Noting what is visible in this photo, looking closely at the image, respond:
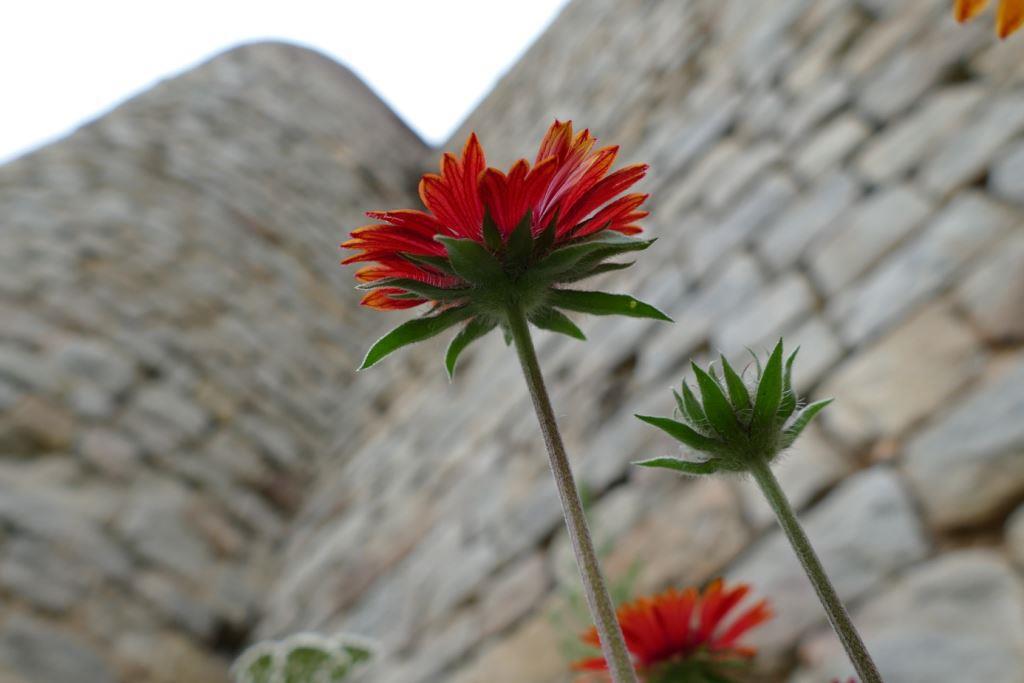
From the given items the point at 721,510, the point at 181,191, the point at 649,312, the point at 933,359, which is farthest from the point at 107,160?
the point at 649,312

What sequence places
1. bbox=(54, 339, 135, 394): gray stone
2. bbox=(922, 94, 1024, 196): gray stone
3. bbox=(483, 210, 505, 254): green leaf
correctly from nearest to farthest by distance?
bbox=(483, 210, 505, 254): green leaf, bbox=(922, 94, 1024, 196): gray stone, bbox=(54, 339, 135, 394): gray stone

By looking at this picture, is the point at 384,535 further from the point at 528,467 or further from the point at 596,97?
the point at 596,97

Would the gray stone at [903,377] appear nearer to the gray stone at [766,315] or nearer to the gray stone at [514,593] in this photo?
the gray stone at [766,315]

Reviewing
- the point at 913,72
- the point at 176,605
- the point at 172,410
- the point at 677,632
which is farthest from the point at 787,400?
the point at 172,410

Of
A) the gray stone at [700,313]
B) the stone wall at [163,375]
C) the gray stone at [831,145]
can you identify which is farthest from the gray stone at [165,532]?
the gray stone at [831,145]

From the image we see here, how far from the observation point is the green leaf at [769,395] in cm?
27

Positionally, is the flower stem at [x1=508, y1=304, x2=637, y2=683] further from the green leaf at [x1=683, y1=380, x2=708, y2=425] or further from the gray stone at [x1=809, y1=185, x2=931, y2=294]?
the gray stone at [x1=809, y1=185, x2=931, y2=294]

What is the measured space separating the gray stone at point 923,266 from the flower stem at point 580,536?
71 cm

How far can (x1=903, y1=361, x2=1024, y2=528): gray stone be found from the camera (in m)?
0.68

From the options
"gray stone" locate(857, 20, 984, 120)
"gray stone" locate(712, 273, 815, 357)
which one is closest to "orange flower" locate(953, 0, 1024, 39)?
"gray stone" locate(712, 273, 815, 357)

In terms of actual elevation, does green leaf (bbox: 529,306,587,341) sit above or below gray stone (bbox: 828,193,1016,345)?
below

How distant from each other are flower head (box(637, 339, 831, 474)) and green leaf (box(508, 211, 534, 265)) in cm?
8

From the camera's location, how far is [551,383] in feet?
5.00

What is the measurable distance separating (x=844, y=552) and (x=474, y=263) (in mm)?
629
